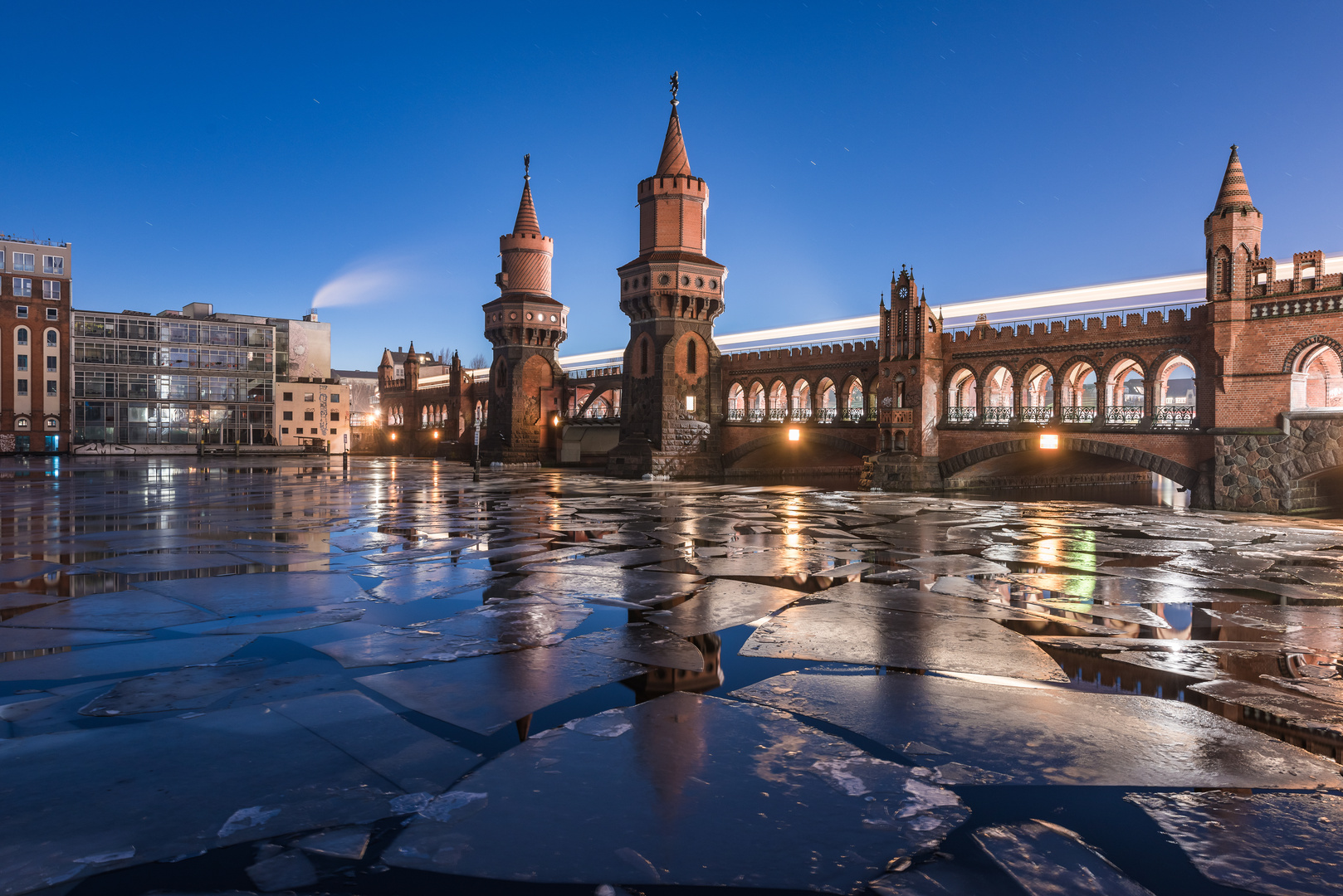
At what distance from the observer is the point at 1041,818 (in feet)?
11.3

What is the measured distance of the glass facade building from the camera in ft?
222

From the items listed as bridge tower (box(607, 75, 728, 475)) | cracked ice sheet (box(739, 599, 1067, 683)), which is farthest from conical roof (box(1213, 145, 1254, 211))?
cracked ice sheet (box(739, 599, 1067, 683))

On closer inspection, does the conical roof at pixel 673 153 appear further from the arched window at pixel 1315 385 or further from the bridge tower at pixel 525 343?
the arched window at pixel 1315 385

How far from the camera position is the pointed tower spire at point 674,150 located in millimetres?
38000

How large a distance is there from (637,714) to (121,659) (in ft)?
13.1

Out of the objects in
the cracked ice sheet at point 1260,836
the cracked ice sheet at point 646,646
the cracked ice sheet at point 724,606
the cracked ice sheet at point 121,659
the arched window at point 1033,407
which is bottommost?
the cracked ice sheet at point 1260,836

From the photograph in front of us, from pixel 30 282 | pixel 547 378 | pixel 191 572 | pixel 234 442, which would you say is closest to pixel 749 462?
pixel 547 378

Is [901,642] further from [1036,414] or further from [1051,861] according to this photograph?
[1036,414]

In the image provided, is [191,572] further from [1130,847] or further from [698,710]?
[1130,847]

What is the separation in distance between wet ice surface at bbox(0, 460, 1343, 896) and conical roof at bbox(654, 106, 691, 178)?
103 feet

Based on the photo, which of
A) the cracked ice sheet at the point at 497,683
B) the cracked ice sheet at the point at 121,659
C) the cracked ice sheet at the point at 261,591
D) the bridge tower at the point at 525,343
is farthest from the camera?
the bridge tower at the point at 525,343

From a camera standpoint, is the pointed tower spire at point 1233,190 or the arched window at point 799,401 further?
the arched window at point 799,401

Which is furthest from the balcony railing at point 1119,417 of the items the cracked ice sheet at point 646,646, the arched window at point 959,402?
the cracked ice sheet at point 646,646

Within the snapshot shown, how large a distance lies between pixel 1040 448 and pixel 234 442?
71.2 meters
